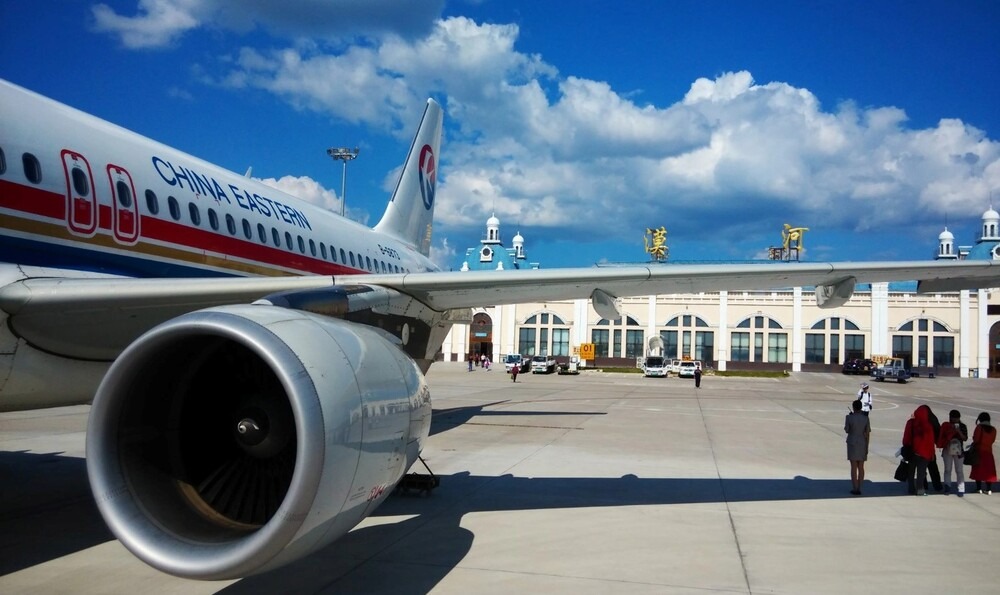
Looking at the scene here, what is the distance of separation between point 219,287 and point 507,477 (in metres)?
5.96

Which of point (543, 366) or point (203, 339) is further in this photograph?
point (543, 366)

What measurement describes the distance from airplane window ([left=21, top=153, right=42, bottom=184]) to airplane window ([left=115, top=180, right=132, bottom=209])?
0.86 meters

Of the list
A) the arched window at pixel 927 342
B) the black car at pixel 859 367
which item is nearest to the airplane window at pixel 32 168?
the black car at pixel 859 367

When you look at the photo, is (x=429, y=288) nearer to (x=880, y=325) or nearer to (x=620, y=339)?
(x=620, y=339)

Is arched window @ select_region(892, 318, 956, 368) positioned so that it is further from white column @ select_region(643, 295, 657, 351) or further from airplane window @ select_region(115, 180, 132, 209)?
airplane window @ select_region(115, 180, 132, 209)

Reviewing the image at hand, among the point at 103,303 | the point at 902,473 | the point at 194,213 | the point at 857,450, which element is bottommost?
the point at 902,473

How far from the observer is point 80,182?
670cm

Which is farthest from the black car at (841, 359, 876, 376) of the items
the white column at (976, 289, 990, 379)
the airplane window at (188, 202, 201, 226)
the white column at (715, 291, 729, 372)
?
the airplane window at (188, 202, 201, 226)

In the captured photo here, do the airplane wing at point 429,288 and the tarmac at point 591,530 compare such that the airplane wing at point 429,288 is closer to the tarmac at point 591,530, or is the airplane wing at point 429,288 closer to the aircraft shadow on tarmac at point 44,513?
the aircraft shadow on tarmac at point 44,513

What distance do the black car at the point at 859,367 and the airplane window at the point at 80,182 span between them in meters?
71.5

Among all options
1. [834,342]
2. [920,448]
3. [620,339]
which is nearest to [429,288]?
[920,448]

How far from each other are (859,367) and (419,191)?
201ft

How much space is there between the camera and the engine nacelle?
14.6ft

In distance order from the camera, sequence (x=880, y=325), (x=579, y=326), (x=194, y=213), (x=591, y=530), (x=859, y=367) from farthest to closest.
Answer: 1. (x=579, y=326)
2. (x=880, y=325)
3. (x=859, y=367)
4. (x=194, y=213)
5. (x=591, y=530)
